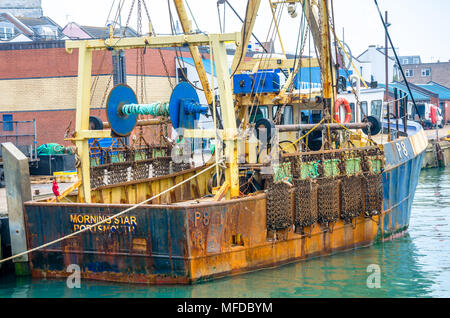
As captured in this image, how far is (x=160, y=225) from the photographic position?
A: 12.4 metres

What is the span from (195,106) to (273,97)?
3.36 meters

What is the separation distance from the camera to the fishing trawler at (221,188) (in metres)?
12.6

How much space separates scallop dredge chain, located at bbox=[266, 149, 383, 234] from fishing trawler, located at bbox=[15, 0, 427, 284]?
3 cm

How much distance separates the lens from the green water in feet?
40.5

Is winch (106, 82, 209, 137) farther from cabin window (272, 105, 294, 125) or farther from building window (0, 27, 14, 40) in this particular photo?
building window (0, 27, 14, 40)

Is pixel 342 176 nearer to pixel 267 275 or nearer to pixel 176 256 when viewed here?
pixel 267 275

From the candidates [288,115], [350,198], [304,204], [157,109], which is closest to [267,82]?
[288,115]

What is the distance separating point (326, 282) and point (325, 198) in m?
2.29

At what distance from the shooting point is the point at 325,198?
1496cm

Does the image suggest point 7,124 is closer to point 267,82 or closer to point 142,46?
point 267,82

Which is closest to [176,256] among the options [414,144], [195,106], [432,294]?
[195,106]

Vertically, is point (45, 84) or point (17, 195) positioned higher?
point (45, 84)

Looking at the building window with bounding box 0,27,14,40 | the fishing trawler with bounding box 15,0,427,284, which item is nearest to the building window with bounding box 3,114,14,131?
the building window with bounding box 0,27,14,40

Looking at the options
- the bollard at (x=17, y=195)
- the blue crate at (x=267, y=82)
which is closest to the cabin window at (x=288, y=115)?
the blue crate at (x=267, y=82)
